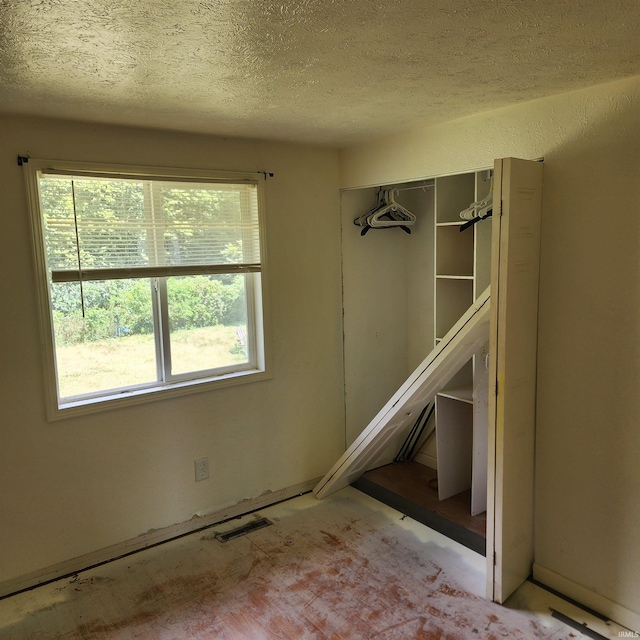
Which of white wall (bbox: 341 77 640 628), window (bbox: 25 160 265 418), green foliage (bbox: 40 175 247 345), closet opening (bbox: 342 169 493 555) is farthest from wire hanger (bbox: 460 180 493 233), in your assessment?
green foliage (bbox: 40 175 247 345)

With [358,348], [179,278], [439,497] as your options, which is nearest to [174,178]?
[179,278]

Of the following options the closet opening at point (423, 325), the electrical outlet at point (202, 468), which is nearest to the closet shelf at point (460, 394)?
the closet opening at point (423, 325)

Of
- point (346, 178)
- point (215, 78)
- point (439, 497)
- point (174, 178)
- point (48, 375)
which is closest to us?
point (215, 78)

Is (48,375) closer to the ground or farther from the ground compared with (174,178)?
closer to the ground

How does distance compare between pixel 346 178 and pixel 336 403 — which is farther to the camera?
pixel 336 403

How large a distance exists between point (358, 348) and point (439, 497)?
3.66 ft

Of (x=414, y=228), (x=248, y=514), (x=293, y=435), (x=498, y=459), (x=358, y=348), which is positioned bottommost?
(x=248, y=514)

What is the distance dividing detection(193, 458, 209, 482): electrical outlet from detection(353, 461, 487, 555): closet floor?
3.50 feet

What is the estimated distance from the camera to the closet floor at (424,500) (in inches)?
115

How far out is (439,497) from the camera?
10.8 ft

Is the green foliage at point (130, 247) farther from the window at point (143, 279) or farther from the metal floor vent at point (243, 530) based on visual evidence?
the metal floor vent at point (243, 530)

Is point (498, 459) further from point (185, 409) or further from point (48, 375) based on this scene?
point (48, 375)

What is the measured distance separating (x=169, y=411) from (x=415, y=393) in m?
1.40

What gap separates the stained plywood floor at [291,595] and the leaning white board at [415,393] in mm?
421
